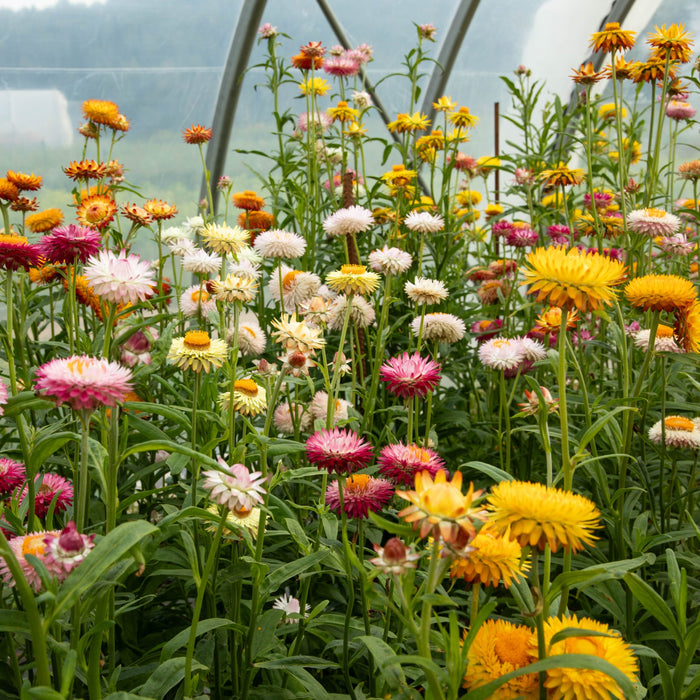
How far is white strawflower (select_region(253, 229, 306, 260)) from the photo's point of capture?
1.48 m

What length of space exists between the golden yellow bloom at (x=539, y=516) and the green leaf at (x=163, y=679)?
1.14 ft

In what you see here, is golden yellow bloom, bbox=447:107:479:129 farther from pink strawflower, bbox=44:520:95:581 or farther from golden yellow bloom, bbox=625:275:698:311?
pink strawflower, bbox=44:520:95:581

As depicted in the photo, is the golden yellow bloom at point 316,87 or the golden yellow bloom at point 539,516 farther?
the golden yellow bloom at point 316,87

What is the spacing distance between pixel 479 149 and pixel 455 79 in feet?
2.08

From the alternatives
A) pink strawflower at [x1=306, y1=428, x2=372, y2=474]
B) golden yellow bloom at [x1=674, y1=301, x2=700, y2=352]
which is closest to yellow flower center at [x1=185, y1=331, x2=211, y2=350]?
pink strawflower at [x1=306, y1=428, x2=372, y2=474]

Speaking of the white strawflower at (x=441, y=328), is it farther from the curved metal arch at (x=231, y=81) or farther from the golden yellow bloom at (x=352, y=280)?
the curved metal arch at (x=231, y=81)

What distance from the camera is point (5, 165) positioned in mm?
4184

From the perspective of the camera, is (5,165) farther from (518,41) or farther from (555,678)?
(555,678)

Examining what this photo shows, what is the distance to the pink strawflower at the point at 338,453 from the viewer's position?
816 mm

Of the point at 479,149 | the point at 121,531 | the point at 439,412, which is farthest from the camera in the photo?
the point at 479,149

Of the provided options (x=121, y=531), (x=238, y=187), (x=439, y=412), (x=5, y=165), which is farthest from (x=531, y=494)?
(x=238, y=187)

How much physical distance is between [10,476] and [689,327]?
3.39 feet

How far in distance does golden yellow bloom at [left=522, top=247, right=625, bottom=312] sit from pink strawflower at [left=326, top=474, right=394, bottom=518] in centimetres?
33

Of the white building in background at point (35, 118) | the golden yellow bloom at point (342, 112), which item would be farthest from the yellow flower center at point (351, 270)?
the white building in background at point (35, 118)
